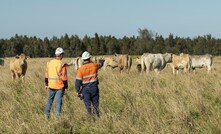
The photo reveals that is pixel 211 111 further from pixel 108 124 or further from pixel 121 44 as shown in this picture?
pixel 121 44

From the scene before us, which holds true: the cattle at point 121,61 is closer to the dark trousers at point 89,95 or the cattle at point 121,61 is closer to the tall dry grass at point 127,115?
the tall dry grass at point 127,115

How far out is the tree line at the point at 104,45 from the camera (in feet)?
313

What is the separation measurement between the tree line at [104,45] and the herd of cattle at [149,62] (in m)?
69.8

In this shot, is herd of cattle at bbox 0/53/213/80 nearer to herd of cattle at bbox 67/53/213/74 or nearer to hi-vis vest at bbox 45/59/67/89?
herd of cattle at bbox 67/53/213/74

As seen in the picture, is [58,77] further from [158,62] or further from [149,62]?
[158,62]

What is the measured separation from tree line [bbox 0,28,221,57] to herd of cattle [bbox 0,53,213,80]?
69.8 metres

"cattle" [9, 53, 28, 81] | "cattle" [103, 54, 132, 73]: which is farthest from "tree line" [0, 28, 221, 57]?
"cattle" [9, 53, 28, 81]

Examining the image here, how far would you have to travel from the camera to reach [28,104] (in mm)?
9102

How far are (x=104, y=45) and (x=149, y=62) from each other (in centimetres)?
7865

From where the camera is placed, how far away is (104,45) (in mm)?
98062

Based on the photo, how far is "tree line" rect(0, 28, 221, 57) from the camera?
95.5 metres

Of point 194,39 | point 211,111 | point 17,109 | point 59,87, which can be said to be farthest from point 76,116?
point 194,39

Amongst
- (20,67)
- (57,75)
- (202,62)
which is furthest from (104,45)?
(57,75)

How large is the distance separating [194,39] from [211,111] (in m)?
104
